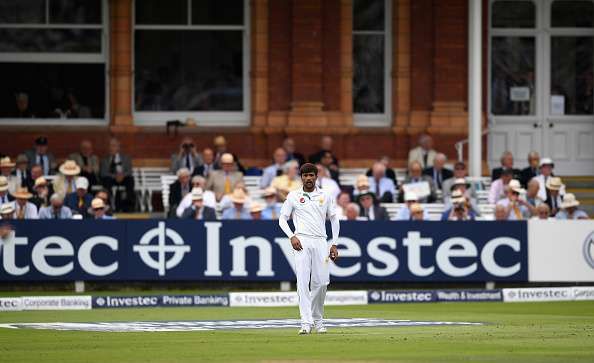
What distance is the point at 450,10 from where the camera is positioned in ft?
88.6

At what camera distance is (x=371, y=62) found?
27.6 meters

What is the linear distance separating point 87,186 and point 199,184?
5.34 feet

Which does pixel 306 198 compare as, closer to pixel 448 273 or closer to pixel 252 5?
pixel 448 273

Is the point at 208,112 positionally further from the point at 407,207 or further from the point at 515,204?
the point at 515,204

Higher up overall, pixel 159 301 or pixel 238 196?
pixel 238 196

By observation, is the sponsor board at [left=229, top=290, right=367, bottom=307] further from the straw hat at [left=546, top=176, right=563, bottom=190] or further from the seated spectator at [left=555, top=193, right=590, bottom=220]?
the straw hat at [left=546, top=176, right=563, bottom=190]

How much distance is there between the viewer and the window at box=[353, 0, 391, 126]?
90.0ft

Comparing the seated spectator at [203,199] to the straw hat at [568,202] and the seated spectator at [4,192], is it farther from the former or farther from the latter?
the straw hat at [568,202]

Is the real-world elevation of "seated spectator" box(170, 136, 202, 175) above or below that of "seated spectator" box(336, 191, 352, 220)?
above

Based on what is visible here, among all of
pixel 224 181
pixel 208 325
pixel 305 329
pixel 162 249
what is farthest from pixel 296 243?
pixel 224 181

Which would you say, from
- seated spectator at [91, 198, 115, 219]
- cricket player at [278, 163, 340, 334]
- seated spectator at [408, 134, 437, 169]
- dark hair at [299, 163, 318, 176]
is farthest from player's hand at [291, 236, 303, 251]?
seated spectator at [408, 134, 437, 169]

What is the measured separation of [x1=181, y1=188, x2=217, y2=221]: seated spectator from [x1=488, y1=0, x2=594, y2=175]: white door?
21.4 feet

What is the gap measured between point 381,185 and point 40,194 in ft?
16.8

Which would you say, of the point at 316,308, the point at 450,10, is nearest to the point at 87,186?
the point at 450,10
